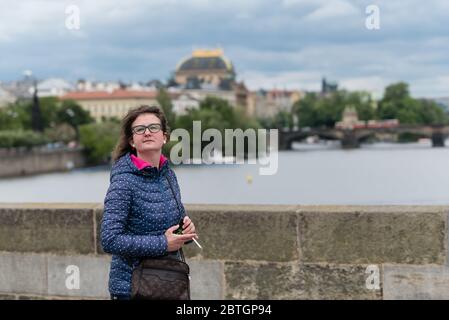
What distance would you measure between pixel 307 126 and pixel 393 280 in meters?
119

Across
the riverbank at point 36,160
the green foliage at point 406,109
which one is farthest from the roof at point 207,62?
the riverbank at point 36,160

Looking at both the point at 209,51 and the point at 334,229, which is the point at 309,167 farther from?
the point at 209,51

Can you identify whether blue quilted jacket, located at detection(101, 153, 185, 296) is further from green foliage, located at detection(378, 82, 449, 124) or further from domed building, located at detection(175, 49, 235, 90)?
domed building, located at detection(175, 49, 235, 90)

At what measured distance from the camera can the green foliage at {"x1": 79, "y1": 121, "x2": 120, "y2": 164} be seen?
7981 centimetres

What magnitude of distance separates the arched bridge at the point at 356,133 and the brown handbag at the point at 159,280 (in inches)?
3132

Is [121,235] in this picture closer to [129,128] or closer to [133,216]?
[133,216]

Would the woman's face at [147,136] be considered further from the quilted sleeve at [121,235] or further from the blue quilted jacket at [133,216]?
the quilted sleeve at [121,235]

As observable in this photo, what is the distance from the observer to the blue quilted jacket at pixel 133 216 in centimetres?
291

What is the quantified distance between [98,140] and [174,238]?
79084mm

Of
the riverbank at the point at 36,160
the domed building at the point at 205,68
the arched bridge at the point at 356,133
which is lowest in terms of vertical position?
the riverbank at the point at 36,160

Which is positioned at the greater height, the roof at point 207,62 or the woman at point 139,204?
the roof at point 207,62

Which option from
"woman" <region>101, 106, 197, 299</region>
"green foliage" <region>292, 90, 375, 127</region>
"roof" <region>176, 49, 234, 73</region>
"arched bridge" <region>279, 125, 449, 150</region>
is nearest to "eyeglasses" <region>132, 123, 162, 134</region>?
"woman" <region>101, 106, 197, 299</region>

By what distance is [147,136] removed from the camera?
9.92 ft
